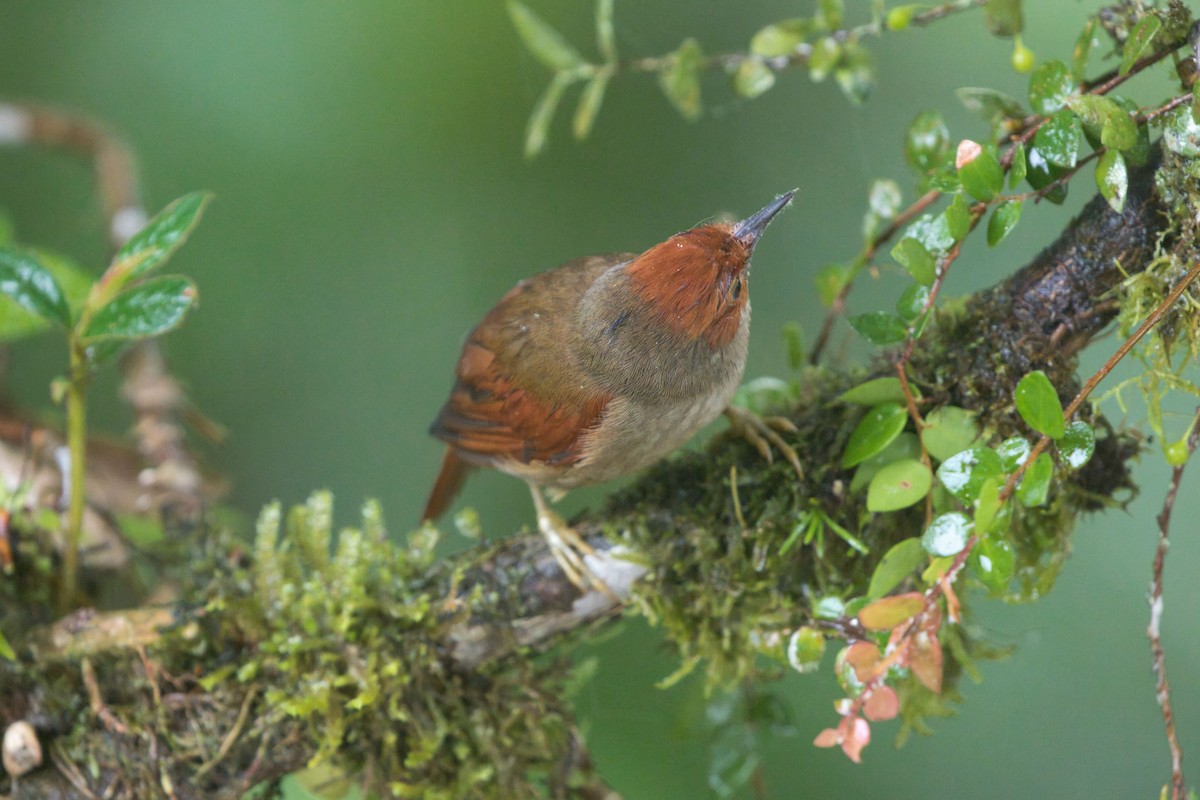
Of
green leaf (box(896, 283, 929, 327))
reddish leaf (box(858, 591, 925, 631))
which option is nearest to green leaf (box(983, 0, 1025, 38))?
green leaf (box(896, 283, 929, 327))

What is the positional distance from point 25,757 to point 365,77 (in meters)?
3.17

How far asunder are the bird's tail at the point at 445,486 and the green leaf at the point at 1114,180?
67.8 inches

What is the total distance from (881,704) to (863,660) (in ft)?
0.21

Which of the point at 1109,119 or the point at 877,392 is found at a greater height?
the point at 1109,119

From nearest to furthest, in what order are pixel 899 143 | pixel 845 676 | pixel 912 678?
pixel 845 676, pixel 912 678, pixel 899 143

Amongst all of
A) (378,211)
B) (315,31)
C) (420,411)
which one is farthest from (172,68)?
(420,411)

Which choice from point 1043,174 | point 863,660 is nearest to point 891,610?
point 863,660

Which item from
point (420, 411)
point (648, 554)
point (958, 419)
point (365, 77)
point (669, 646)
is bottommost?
point (420, 411)

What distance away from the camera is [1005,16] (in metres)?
1.62

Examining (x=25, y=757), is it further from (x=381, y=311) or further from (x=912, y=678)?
(x=381, y=311)

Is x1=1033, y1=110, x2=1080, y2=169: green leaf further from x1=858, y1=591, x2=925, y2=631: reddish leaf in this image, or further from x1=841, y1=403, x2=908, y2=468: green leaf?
x1=858, y1=591, x2=925, y2=631: reddish leaf

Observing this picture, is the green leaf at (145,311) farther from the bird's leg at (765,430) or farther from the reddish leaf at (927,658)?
the reddish leaf at (927,658)

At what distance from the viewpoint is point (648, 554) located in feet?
6.37

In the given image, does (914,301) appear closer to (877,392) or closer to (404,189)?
(877,392)
